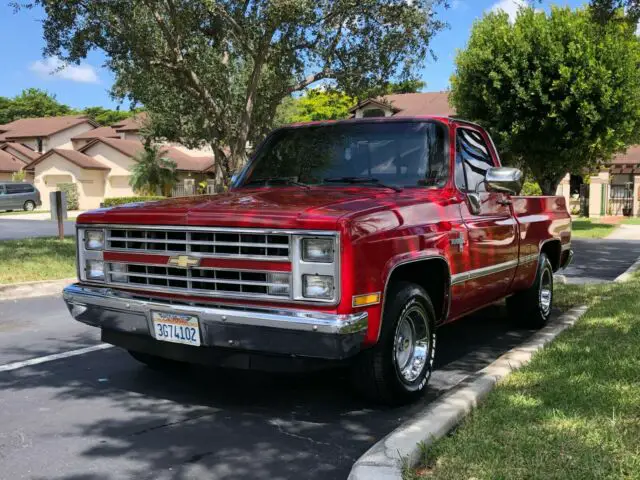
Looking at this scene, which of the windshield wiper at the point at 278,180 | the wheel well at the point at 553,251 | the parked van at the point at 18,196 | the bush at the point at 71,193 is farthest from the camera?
the bush at the point at 71,193

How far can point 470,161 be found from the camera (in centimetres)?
584

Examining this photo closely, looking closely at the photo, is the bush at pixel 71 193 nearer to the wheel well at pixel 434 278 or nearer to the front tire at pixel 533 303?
the front tire at pixel 533 303

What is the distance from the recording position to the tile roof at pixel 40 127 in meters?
58.8

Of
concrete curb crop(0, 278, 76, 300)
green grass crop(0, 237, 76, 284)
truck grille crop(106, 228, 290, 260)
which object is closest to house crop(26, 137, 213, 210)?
green grass crop(0, 237, 76, 284)

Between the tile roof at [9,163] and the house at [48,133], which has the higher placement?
the house at [48,133]

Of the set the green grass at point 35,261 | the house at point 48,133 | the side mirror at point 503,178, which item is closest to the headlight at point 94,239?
the side mirror at point 503,178

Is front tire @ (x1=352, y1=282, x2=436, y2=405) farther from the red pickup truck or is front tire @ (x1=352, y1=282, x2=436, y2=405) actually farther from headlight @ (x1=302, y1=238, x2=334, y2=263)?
headlight @ (x1=302, y1=238, x2=334, y2=263)

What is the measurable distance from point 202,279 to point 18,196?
1522 inches

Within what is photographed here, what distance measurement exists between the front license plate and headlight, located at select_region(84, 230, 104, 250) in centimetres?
82

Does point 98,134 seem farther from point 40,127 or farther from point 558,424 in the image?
point 558,424

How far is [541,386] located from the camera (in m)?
4.47

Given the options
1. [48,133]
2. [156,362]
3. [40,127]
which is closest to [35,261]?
[156,362]

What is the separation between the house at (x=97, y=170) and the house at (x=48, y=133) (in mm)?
12417

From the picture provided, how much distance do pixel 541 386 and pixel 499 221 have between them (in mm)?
1830
